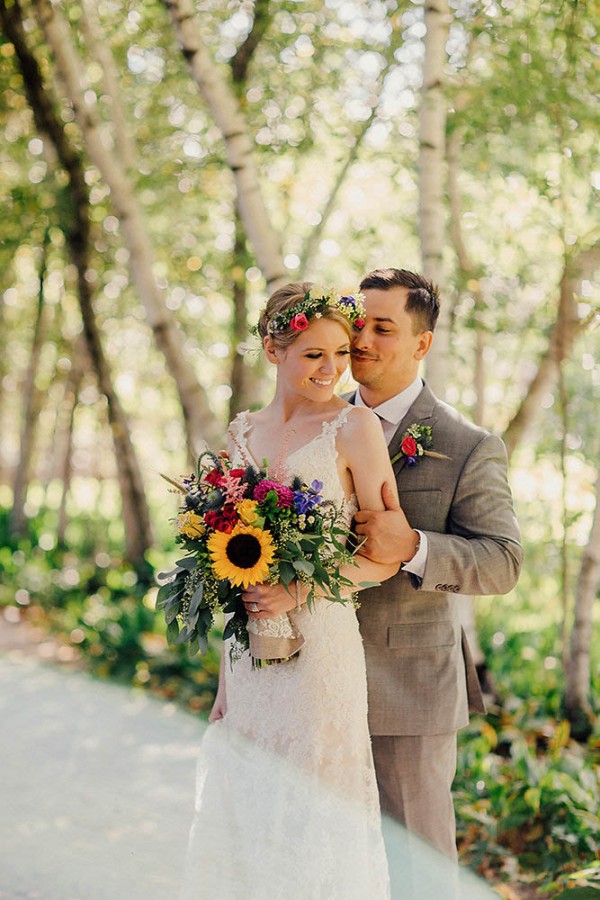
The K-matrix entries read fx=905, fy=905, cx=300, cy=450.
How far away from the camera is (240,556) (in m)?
2.31

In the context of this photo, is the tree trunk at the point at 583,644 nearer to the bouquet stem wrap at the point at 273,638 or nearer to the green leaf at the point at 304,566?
the bouquet stem wrap at the point at 273,638

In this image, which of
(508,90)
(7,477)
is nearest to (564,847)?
(508,90)

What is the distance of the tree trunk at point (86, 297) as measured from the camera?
7402mm

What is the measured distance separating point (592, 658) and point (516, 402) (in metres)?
2.34

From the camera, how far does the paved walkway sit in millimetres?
3594

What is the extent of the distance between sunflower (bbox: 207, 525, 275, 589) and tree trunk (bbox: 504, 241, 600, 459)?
323 centimetres

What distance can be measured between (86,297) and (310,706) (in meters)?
6.32

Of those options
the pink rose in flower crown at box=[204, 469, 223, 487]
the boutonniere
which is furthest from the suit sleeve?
the pink rose in flower crown at box=[204, 469, 223, 487]

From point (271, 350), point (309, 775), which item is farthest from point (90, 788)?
point (271, 350)

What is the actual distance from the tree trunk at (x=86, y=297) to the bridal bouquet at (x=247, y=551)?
577 centimetres

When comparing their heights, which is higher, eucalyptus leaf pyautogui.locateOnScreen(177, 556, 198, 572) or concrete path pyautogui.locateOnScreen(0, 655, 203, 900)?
eucalyptus leaf pyautogui.locateOnScreen(177, 556, 198, 572)

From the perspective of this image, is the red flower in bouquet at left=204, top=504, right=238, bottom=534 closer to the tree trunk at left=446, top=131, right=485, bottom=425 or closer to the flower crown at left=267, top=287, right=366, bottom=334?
the flower crown at left=267, top=287, right=366, bottom=334

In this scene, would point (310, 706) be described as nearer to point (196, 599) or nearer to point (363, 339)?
point (196, 599)

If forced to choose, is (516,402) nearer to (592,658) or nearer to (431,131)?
(592,658)
